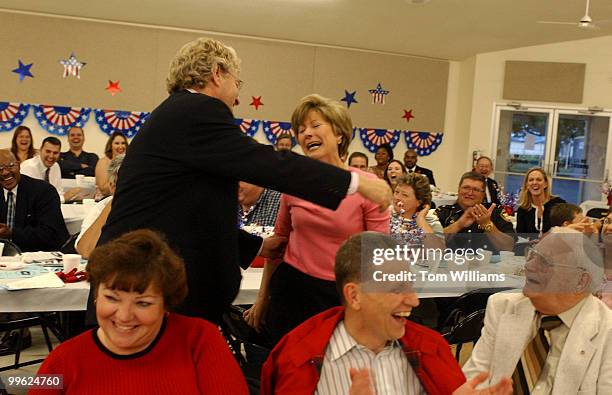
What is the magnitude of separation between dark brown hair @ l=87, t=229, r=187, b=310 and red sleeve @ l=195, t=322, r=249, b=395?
13cm

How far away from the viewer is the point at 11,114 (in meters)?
9.80

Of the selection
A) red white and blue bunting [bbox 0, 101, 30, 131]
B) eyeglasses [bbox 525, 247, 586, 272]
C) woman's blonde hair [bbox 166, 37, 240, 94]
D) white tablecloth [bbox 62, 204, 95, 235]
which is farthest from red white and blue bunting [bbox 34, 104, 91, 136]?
eyeglasses [bbox 525, 247, 586, 272]

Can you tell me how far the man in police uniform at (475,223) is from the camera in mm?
1771

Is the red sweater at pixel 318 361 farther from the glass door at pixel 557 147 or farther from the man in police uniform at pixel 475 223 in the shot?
the glass door at pixel 557 147

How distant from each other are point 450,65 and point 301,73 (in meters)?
2.80

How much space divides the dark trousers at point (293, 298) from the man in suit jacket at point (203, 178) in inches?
16.1

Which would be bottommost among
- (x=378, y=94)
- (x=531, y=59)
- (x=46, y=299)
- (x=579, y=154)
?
(x=46, y=299)

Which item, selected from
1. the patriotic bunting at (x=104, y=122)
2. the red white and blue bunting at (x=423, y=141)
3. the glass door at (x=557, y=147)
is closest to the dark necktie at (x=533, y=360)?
the patriotic bunting at (x=104, y=122)

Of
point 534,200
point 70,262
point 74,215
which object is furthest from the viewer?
point 534,200

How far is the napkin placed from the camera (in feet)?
10.0

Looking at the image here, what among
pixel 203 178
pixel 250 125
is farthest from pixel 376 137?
pixel 203 178

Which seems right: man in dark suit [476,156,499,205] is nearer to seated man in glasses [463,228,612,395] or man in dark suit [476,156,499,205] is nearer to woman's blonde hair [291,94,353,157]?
woman's blonde hair [291,94,353,157]

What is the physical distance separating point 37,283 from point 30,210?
1.54 meters

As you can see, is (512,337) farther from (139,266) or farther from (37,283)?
(37,283)
